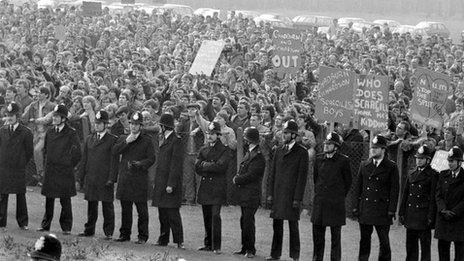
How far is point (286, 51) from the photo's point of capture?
29094 millimetres

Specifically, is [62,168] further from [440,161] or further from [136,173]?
[440,161]

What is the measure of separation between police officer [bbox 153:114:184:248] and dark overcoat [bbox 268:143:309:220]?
1518 millimetres

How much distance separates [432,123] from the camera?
21734mm

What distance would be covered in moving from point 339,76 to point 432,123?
6.06 feet

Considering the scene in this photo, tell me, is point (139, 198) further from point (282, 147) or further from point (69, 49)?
point (69, 49)

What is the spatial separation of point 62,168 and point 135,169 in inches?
48.3

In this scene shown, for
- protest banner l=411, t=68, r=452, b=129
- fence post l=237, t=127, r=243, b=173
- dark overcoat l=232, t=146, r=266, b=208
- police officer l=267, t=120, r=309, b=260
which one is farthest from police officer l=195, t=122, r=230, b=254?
protest banner l=411, t=68, r=452, b=129

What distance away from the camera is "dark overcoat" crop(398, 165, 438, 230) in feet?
60.3

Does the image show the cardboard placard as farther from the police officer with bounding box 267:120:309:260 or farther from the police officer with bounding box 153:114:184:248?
the police officer with bounding box 153:114:184:248

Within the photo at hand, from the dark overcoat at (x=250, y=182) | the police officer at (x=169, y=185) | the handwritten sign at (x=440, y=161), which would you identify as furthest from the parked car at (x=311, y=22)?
the handwritten sign at (x=440, y=161)

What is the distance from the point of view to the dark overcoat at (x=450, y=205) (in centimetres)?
1809

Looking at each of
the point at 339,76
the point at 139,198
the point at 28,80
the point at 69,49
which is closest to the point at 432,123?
the point at 339,76

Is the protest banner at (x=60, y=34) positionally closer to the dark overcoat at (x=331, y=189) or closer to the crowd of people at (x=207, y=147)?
the crowd of people at (x=207, y=147)

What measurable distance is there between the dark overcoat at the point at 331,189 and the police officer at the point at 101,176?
3.23 metres
